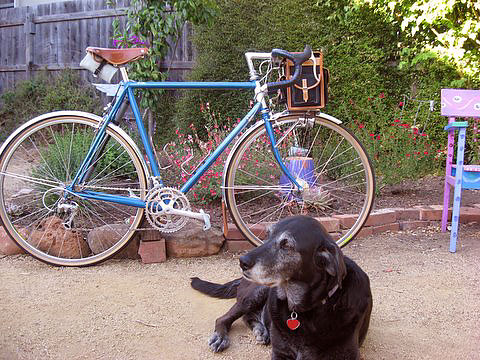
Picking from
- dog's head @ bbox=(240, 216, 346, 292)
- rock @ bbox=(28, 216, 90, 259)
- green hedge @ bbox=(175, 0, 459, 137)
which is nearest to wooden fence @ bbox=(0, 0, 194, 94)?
green hedge @ bbox=(175, 0, 459, 137)

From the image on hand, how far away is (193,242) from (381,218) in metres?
1.62

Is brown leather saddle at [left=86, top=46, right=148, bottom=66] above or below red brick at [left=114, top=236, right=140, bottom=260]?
above

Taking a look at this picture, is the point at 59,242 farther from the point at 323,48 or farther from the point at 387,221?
the point at 323,48

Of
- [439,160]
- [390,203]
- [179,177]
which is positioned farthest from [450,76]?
[179,177]

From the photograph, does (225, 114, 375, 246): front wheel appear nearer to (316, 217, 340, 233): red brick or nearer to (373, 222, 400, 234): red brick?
(316, 217, 340, 233): red brick

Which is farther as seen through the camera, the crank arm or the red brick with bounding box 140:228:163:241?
the red brick with bounding box 140:228:163:241

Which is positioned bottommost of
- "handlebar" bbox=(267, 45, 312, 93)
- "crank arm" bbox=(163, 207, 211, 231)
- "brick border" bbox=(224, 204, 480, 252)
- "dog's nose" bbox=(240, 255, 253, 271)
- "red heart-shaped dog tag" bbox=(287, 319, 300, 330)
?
"brick border" bbox=(224, 204, 480, 252)

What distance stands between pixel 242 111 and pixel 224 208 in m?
3.32

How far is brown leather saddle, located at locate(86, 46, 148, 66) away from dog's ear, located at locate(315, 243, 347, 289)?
1855 mm

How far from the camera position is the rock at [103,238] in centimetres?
311

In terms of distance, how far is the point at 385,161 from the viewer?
4.69 meters

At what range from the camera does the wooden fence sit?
26.0 ft

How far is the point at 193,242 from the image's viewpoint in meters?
3.22

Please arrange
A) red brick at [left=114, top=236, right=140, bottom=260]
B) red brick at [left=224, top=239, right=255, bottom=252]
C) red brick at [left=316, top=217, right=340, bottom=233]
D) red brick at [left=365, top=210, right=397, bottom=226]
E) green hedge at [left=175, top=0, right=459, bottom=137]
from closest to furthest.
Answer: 1. red brick at [left=114, top=236, right=140, bottom=260]
2. red brick at [left=224, top=239, right=255, bottom=252]
3. red brick at [left=316, top=217, right=340, bottom=233]
4. red brick at [left=365, top=210, right=397, bottom=226]
5. green hedge at [left=175, top=0, right=459, bottom=137]
